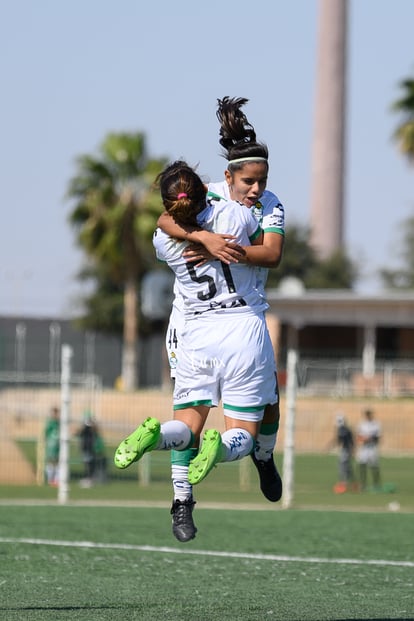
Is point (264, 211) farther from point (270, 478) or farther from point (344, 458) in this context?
point (344, 458)

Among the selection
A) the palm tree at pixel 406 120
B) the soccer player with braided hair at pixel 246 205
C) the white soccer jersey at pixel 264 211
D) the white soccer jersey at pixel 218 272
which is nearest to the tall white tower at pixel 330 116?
the palm tree at pixel 406 120

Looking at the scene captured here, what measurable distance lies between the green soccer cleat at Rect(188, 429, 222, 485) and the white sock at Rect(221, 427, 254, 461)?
11 cm

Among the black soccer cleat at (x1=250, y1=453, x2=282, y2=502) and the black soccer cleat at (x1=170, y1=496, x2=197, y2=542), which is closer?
the black soccer cleat at (x1=170, y1=496, x2=197, y2=542)

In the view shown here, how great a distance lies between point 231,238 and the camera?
8062 mm

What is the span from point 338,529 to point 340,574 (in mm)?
4444

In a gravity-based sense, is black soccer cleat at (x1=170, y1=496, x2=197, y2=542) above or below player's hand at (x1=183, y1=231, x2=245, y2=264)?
below

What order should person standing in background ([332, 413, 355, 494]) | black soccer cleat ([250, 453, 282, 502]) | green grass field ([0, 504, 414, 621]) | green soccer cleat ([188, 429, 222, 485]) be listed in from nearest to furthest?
green soccer cleat ([188, 429, 222, 485]) < black soccer cleat ([250, 453, 282, 502]) < green grass field ([0, 504, 414, 621]) < person standing in background ([332, 413, 355, 494])

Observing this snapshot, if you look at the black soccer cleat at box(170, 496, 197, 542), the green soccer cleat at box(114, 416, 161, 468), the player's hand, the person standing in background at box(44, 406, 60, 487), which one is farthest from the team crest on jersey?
the person standing in background at box(44, 406, 60, 487)

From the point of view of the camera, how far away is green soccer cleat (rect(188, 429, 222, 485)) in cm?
782

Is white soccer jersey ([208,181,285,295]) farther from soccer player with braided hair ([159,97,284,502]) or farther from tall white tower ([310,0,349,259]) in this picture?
tall white tower ([310,0,349,259])

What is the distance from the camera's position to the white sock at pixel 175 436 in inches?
317

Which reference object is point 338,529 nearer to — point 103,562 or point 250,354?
point 103,562

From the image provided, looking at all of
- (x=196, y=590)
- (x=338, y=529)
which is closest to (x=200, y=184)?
(x=196, y=590)

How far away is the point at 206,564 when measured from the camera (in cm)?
1303
